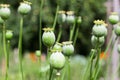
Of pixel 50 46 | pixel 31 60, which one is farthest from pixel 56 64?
pixel 31 60

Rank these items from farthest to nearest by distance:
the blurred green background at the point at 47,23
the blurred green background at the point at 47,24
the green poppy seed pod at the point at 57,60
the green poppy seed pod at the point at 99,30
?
the blurred green background at the point at 47,23, the blurred green background at the point at 47,24, the green poppy seed pod at the point at 99,30, the green poppy seed pod at the point at 57,60

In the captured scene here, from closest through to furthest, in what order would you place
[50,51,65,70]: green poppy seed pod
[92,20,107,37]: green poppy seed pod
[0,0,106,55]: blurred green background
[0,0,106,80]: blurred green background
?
[50,51,65,70]: green poppy seed pod < [92,20,107,37]: green poppy seed pod < [0,0,106,80]: blurred green background < [0,0,106,55]: blurred green background

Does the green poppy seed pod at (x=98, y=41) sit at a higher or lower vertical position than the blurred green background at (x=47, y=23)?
higher

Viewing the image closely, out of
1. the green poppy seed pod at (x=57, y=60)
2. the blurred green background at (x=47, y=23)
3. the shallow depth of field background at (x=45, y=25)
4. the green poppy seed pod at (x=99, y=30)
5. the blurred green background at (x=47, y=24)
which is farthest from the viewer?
the blurred green background at (x=47, y=23)

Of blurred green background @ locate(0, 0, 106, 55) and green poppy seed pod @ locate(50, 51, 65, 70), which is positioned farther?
blurred green background @ locate(0, 0, 106, 55)

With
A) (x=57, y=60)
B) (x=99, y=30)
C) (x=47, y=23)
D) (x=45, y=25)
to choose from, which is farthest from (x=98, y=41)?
(x=45, y=25)

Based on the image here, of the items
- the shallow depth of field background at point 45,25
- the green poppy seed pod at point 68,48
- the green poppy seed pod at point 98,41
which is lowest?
the shallow depth of field background at point 45,25

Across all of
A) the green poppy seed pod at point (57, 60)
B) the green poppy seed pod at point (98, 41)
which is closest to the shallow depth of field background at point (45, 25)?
the green poppy seed pod at point (98, 41)

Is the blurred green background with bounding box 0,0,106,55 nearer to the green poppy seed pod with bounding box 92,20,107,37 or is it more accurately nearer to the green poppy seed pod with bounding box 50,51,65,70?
the green poppy seed pod with bounding box 92,20,107,37

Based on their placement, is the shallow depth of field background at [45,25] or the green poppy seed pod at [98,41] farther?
the shallow depth of field background at [45,25]

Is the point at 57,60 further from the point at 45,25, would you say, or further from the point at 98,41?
the point at 45,25

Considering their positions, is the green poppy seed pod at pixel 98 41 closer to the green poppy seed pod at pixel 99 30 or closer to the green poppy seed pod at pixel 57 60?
the green poppy seed pod at pixel 99 30

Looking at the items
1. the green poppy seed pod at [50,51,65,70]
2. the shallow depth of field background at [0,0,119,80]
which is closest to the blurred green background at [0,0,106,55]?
the shallow depth of field background at [0,0,119,80]

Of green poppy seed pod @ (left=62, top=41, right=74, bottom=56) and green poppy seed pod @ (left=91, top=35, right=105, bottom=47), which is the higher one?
green poppy seed pod @ (left=91, top=35, right=105, bottom=47)
